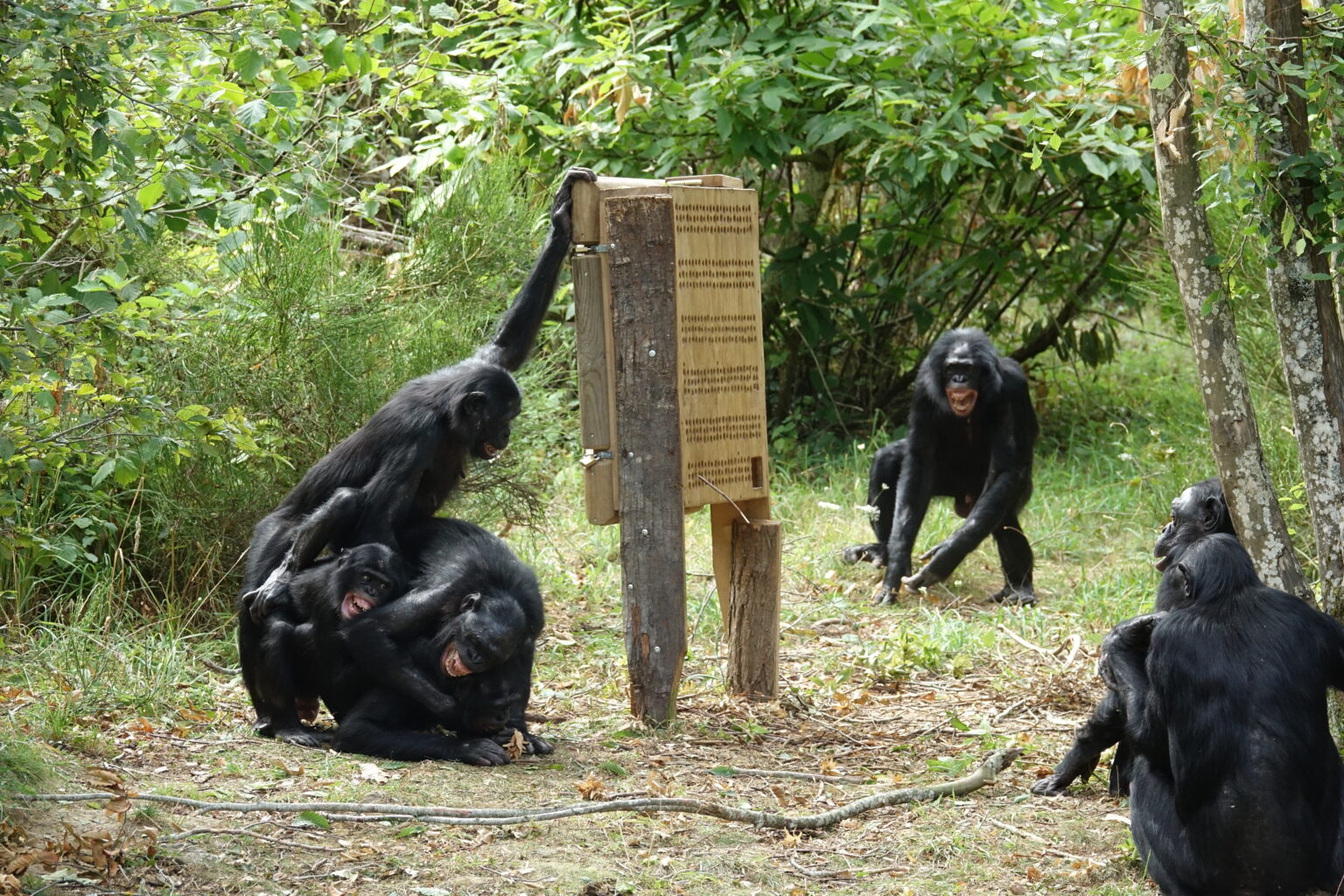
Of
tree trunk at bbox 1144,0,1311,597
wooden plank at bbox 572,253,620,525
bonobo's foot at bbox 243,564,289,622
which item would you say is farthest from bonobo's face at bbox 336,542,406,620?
tree trunk at bbox 1144,0,1311,597

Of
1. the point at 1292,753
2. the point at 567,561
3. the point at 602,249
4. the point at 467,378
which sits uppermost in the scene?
the point at 602,249

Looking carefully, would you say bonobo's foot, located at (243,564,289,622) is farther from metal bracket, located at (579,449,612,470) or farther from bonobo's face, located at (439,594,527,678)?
metal bracket, located at (579,449,612,470)

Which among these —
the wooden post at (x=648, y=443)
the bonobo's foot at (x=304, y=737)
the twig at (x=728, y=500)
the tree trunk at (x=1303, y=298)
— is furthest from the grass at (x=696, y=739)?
the tree trunk at (x=1303, y=298)

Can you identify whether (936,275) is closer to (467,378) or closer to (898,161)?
(898,161)

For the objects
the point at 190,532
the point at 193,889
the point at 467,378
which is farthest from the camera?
the point at 190,532

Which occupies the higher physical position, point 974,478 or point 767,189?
point 767,189

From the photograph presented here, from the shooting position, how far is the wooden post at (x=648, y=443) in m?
5.53

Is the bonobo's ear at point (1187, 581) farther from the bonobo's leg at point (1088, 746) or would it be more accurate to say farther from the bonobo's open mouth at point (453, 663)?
the bonobo's open mouth at point (453, 663)

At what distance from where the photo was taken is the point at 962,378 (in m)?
8.51

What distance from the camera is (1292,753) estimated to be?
158 inches

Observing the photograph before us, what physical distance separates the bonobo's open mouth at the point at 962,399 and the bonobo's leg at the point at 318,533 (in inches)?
166

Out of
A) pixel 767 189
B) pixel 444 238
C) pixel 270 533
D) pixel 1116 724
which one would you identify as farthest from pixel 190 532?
pixel 767 189

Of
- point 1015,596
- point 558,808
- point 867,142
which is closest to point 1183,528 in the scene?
point 558,808

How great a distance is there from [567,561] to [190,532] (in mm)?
2652
